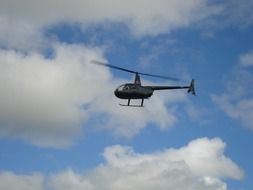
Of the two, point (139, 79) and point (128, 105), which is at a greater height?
point (139, 79)

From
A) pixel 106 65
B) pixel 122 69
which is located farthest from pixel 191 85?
pixel 106 65

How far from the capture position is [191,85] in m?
143

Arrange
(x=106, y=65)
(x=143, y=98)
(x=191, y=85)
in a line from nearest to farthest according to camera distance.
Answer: (x=106, y=65)
(x=143, y=98)
(x=191, y=85)

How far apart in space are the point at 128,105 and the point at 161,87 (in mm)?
11826

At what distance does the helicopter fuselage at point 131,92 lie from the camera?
129375 mm

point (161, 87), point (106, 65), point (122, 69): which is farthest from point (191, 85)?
point (106, 65)

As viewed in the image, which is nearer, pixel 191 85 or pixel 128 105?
pixel 128 105

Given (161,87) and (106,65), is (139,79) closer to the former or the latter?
(161,87)

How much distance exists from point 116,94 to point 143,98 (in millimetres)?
5503

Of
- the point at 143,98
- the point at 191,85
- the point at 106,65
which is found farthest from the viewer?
the point at 191,85

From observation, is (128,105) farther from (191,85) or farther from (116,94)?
(191,85)

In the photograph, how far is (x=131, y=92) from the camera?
425 ft

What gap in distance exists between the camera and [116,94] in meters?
130

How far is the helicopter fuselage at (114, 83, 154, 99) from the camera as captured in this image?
129 metres
